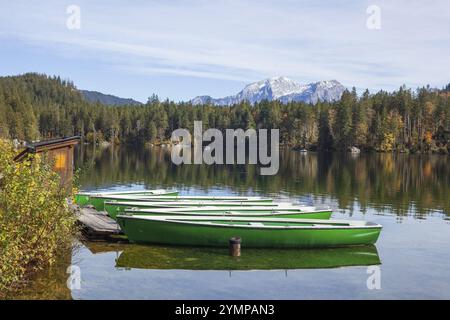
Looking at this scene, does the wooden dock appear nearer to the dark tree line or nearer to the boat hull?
the boat hull

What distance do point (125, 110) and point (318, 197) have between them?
143189 mm

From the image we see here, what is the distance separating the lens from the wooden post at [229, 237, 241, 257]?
22281 millimetres

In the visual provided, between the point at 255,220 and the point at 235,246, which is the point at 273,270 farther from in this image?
the point at 255,220

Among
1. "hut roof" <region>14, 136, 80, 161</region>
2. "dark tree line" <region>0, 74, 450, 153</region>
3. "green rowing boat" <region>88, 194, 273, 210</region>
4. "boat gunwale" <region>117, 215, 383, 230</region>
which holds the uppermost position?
"dark tree line" <region>0, 74, 450, 153</region>

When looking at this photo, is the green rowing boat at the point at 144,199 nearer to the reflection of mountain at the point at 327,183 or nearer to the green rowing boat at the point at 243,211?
the green rowing boat at the point at 243,211

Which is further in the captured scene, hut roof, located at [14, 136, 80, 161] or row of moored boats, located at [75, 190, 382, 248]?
hut roof, located at [14, 136, 80, 161]

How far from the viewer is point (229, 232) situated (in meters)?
23.4

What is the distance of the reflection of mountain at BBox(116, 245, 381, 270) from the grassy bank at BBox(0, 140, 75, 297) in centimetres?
377

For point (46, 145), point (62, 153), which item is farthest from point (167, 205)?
point (46, 145)

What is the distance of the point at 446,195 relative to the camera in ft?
152

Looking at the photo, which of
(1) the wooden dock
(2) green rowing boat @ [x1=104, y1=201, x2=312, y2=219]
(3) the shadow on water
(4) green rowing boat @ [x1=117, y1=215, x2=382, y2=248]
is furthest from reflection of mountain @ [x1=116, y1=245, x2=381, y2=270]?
(2) green rowing boat @ [x1=104, y1=201, x2=312, y2=219]

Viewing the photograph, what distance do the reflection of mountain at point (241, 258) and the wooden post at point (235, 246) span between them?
0.79ft
